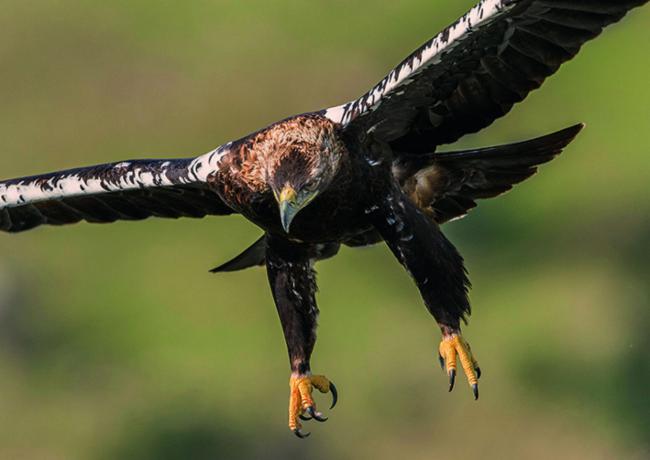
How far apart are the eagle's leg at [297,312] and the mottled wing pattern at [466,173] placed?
739 mm

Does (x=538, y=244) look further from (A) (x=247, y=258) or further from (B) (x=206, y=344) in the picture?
(A) (x=247, y=258)

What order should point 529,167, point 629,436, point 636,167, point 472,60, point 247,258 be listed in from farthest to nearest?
point 636,167
point 629,436
point 247,258
point 529,167
point 472,60

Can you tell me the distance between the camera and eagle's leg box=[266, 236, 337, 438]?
10.6 m

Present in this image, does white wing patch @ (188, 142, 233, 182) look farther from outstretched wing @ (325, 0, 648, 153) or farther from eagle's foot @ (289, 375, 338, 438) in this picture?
eagle's foot @ (289, 375, 338, 438)

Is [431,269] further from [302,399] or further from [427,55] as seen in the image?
[427,55]

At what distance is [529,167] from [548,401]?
823 cm

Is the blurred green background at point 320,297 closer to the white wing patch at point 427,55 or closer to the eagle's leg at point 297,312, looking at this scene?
the eagle's leg at point 297,312

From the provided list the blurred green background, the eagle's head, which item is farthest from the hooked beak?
A: the blurred green background

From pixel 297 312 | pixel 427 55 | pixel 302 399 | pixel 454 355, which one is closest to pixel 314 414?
pixel 302 399

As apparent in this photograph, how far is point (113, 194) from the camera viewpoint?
11.0 m

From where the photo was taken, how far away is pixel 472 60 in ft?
32.3

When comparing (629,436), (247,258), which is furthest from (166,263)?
(247,258)

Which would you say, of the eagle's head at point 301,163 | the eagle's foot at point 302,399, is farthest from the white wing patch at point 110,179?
the eagle's foot at point 302,399

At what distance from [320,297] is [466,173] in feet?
28.9
